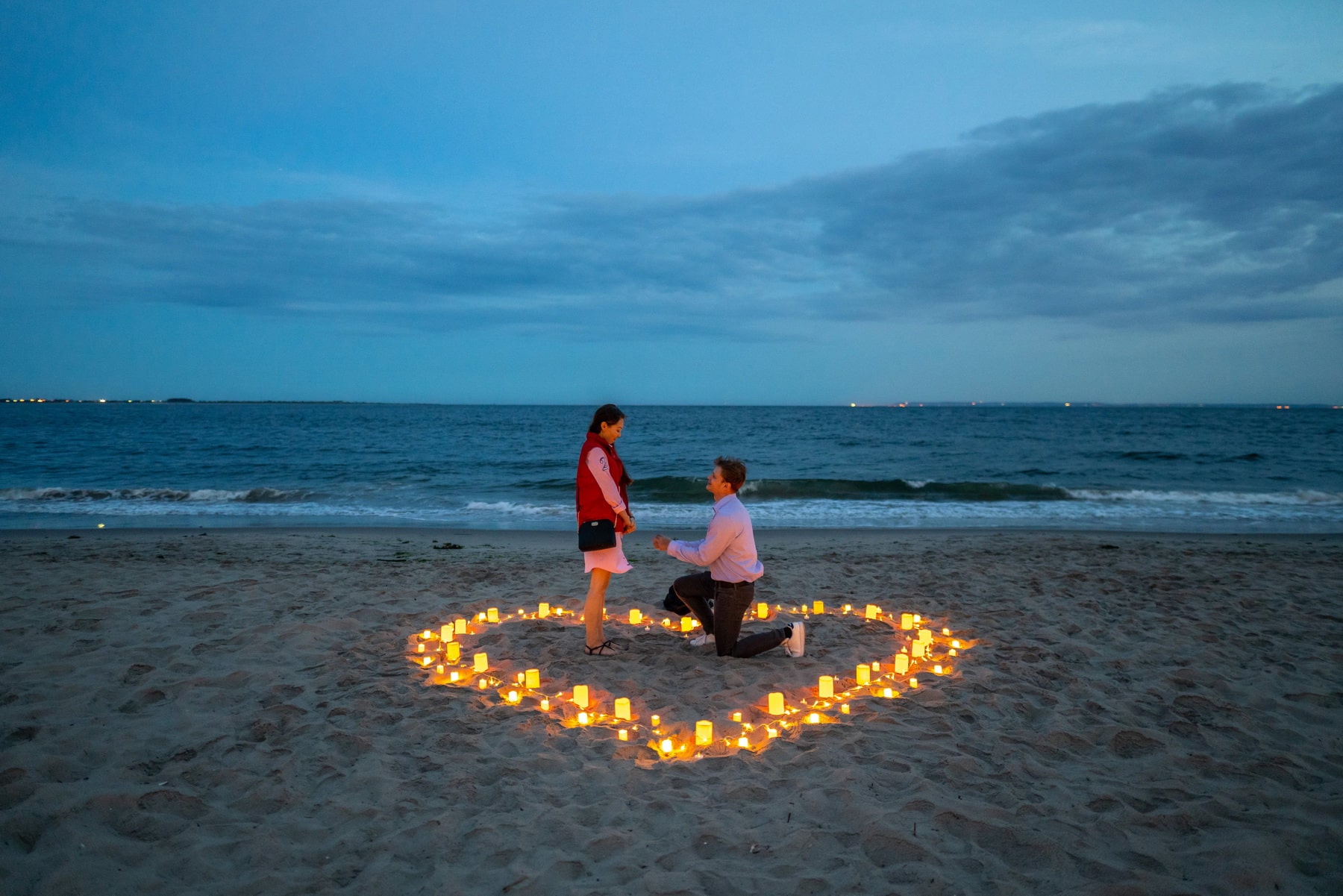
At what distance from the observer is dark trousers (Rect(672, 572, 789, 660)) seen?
21.0 ft

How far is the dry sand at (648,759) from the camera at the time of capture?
352 centimetres

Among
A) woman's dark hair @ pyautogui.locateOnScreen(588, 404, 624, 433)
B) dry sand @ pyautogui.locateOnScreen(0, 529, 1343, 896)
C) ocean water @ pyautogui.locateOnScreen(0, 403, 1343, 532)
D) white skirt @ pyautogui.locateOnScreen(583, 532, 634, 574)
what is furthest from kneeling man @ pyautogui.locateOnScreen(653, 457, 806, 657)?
ocean water @ pyautogui.locateOnScreen(0, 403, 1343, 532)

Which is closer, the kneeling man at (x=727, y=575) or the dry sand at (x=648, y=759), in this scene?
the dry sand at (x=648, y=759)

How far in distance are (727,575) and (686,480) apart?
18.6 meters

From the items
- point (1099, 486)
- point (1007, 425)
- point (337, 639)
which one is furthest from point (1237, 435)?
point (337, 639)

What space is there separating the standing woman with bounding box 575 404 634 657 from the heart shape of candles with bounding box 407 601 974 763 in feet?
3.31

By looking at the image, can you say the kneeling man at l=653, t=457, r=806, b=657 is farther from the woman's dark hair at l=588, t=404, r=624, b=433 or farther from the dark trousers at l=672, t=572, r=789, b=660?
the woman's dark hair at l=588, t=404, r=624, b=433

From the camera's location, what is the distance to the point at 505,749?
4.80 m

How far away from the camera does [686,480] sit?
2491 cm

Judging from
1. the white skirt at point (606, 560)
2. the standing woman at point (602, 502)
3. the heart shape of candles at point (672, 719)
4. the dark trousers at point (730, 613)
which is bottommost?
the heart shape of candles at point (672, 719)

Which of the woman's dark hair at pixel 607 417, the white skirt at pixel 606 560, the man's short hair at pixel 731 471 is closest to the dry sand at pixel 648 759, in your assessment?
the white skirt at pixel 606 560

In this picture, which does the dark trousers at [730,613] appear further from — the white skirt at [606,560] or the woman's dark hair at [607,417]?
the woman's dark hair at [607,417]

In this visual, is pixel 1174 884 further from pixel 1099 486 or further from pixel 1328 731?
pixel 1099 486

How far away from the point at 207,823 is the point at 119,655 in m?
3.14
